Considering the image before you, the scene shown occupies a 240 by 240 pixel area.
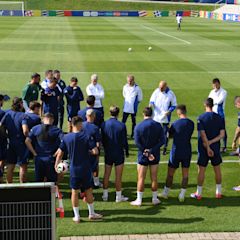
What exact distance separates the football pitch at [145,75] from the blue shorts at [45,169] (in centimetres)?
77

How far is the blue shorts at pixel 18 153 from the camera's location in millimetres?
9516

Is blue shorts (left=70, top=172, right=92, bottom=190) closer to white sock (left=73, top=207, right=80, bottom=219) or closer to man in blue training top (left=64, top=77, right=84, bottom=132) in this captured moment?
white sock (left=73, top=207, right=80, bottom=219)

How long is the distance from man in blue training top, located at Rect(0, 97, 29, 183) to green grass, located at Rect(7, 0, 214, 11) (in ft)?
278

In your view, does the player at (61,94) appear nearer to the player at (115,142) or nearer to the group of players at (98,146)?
the group of players at (98,146)

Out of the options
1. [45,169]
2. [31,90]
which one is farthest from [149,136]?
[31,90]

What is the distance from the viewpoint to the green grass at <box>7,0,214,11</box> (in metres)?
92.6

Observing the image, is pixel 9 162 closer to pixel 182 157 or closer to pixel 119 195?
pixel 119 195

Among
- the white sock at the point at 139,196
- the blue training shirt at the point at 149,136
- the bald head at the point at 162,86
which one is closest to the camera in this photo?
the blue training shirt at the point at 149,136

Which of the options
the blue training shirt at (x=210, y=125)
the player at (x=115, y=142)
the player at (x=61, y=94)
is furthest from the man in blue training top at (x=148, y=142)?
the player at (x=61, y=94)

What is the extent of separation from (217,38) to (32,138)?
3590cm

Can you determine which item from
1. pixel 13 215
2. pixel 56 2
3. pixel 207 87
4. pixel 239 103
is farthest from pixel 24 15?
pixel 13 215

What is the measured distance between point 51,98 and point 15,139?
3.72 metres

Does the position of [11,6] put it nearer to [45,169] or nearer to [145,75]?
[145,75]

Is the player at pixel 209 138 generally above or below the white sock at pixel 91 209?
above
